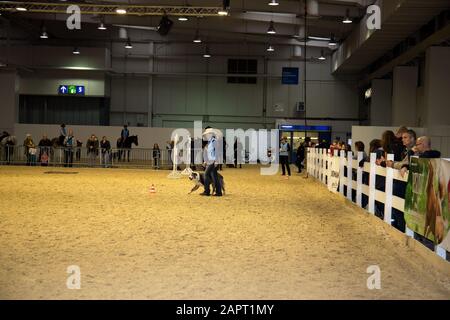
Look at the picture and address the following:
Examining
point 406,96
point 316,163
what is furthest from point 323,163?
point 406,96

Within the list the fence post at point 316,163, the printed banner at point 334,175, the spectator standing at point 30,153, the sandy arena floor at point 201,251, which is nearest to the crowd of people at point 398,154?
the sandy arena floor at point 201,251

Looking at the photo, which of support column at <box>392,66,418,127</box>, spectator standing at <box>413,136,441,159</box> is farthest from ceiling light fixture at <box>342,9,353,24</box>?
spectator standing at <box>413,136,441,159</box>

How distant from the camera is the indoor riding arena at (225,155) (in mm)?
6988

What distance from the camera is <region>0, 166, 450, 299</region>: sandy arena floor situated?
6035 millimetres

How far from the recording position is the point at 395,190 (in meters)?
10.4

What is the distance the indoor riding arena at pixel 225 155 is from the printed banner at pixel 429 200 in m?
0.04

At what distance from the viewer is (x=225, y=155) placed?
34.9 m

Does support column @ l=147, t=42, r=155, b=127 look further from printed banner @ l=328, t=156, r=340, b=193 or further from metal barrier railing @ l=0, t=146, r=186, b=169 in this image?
printed banner @ l=328, t=156, r=340, b=193

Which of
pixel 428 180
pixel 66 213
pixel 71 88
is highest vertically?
pixel 71 88

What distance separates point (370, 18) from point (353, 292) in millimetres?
21353
